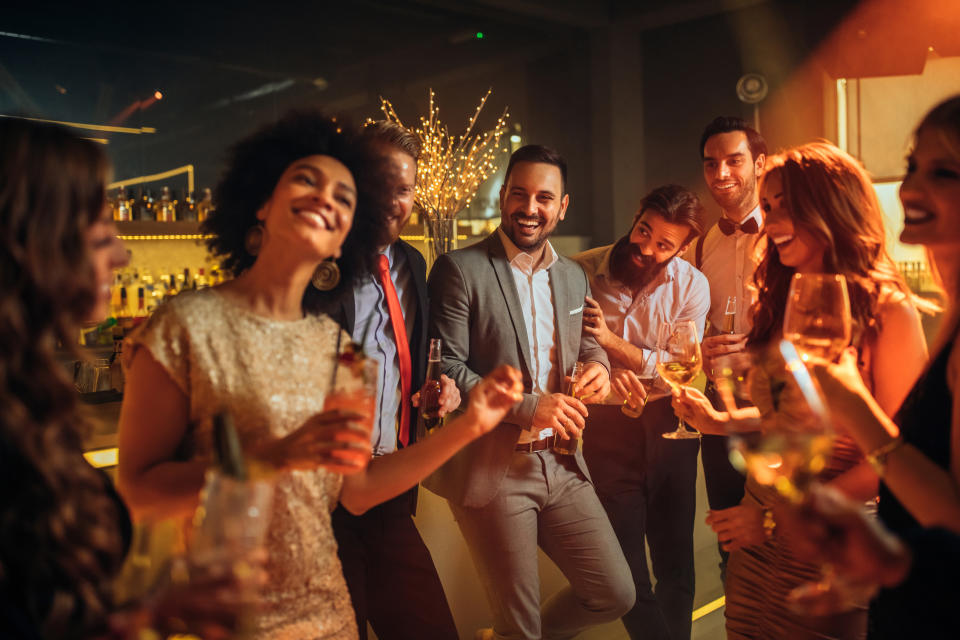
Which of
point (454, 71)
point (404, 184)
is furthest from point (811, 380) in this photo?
point (454, 71)

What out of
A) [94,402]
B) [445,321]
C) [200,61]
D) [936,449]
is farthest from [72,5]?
[936,449]

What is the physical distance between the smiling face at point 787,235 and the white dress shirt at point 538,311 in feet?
2.87

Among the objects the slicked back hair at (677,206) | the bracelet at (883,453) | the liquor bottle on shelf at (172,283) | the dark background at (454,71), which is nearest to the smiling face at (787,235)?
the bracelet at (883,453)

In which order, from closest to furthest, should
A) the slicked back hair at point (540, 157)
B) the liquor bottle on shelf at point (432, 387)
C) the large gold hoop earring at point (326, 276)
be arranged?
1. the large gold hoop earring at point (326, 276)
2. the liquor bottle on shelf at point (432, 387)
3. the slicked back hair at point (540, 157)

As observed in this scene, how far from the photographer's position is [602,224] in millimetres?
6793

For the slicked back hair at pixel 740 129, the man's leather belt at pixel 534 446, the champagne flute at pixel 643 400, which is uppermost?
the slicked back hair at pixel 740 129

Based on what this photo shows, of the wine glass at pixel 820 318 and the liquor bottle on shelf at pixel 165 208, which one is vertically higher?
the liquor bottle on shelf at pixel 165 208

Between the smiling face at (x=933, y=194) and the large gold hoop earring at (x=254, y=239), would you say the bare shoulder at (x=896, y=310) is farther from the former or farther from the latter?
the large gold hoop earring at (x=254, y=239)

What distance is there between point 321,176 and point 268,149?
0.65ft

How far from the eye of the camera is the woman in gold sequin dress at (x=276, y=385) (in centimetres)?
136

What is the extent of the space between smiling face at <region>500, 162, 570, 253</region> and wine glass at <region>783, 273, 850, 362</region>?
1.28 m

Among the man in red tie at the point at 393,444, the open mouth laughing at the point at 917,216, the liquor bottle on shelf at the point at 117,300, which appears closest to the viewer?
the open mouth laughing at the point at 917,216

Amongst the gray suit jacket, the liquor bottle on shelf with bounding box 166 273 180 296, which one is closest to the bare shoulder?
the gray suit jacket

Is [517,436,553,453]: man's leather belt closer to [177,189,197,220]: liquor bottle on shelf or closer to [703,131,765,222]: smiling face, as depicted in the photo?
[703,131,765,222]: smiling face
